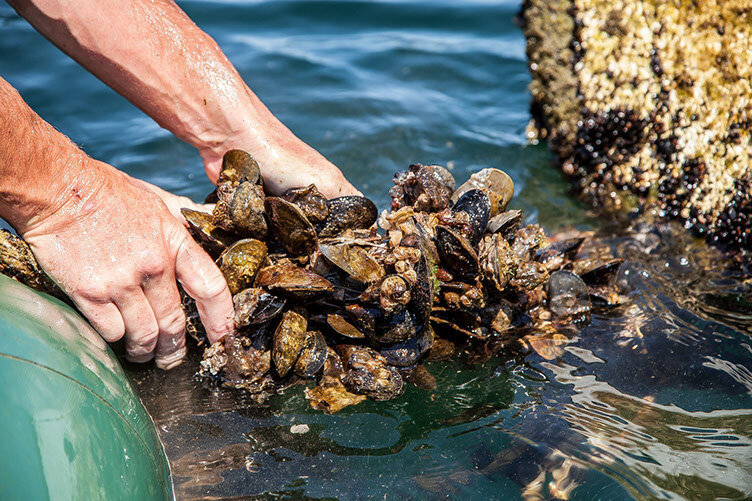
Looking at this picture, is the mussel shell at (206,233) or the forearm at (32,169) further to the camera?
the mussel shell at (206,233)

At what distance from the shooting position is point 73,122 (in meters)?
7.41

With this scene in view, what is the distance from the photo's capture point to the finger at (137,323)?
10.2ft

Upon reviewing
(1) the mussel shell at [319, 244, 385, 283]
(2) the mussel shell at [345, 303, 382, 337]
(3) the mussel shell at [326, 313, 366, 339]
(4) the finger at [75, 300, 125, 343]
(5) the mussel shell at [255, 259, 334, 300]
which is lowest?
(3) the mussel shell at [326, 313, 366, 339]

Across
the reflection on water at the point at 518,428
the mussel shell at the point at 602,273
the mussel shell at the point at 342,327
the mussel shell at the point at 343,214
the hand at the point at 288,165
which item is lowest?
the reflection on water at the point at 518,428

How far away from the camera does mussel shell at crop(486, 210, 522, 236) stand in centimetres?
356

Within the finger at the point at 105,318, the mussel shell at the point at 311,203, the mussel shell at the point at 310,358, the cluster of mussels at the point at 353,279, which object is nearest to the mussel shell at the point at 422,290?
the cluster of mussels at the point at 353,279

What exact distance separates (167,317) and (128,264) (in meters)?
0.42

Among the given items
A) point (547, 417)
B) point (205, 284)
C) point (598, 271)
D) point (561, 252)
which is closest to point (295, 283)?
point (205, 284)

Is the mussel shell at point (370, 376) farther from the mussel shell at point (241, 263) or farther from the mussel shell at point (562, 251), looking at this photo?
the mussel shell at point (562, 251)

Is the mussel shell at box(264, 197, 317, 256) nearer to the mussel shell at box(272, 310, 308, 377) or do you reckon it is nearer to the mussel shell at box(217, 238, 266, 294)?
the mussel shell at box(217, 238, 266, 294)

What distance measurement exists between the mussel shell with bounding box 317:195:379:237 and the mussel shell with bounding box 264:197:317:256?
0.55 feet

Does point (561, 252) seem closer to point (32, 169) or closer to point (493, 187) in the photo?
point (493, 187)

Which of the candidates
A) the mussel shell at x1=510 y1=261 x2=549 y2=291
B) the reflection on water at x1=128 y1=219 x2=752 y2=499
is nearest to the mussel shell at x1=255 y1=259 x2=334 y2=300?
the reflection on water at x1=128 y1=219 x2=752 y2=499

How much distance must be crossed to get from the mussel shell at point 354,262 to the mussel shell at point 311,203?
31 centimetres
